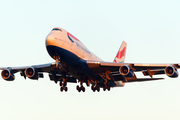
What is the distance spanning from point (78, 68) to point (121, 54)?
18068 mm

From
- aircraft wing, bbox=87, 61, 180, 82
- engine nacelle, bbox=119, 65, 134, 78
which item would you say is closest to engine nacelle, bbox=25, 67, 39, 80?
aircraft wing, bbox=87, 61, 180, 82

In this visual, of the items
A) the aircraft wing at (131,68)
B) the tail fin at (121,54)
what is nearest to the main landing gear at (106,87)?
the aircraft wing at (131,68)

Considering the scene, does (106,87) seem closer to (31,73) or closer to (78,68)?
(78,68)

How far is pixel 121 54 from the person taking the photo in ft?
172

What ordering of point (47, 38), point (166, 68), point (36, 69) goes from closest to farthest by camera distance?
point (47, 38) → point (166, 68) → point (36, 69)

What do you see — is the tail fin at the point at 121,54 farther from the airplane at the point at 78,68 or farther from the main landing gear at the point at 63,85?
the main landing gear at the point at 63,85

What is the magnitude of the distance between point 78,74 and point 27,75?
614 centimetres

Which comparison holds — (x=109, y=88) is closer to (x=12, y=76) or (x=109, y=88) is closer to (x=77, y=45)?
(x=77, y=45)

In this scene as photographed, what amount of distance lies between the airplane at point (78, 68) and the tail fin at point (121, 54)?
7215 mm

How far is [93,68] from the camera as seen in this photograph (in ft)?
121

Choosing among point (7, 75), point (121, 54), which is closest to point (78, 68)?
point (7, 75)

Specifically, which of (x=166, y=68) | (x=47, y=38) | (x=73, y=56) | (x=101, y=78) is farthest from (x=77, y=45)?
(x=166, y=68)

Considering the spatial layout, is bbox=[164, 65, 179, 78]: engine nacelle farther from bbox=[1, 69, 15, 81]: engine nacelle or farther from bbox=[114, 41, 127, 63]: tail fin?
bbox=[1, 69, 15, 81]: engine nacelle

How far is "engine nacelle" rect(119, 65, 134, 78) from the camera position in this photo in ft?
114
